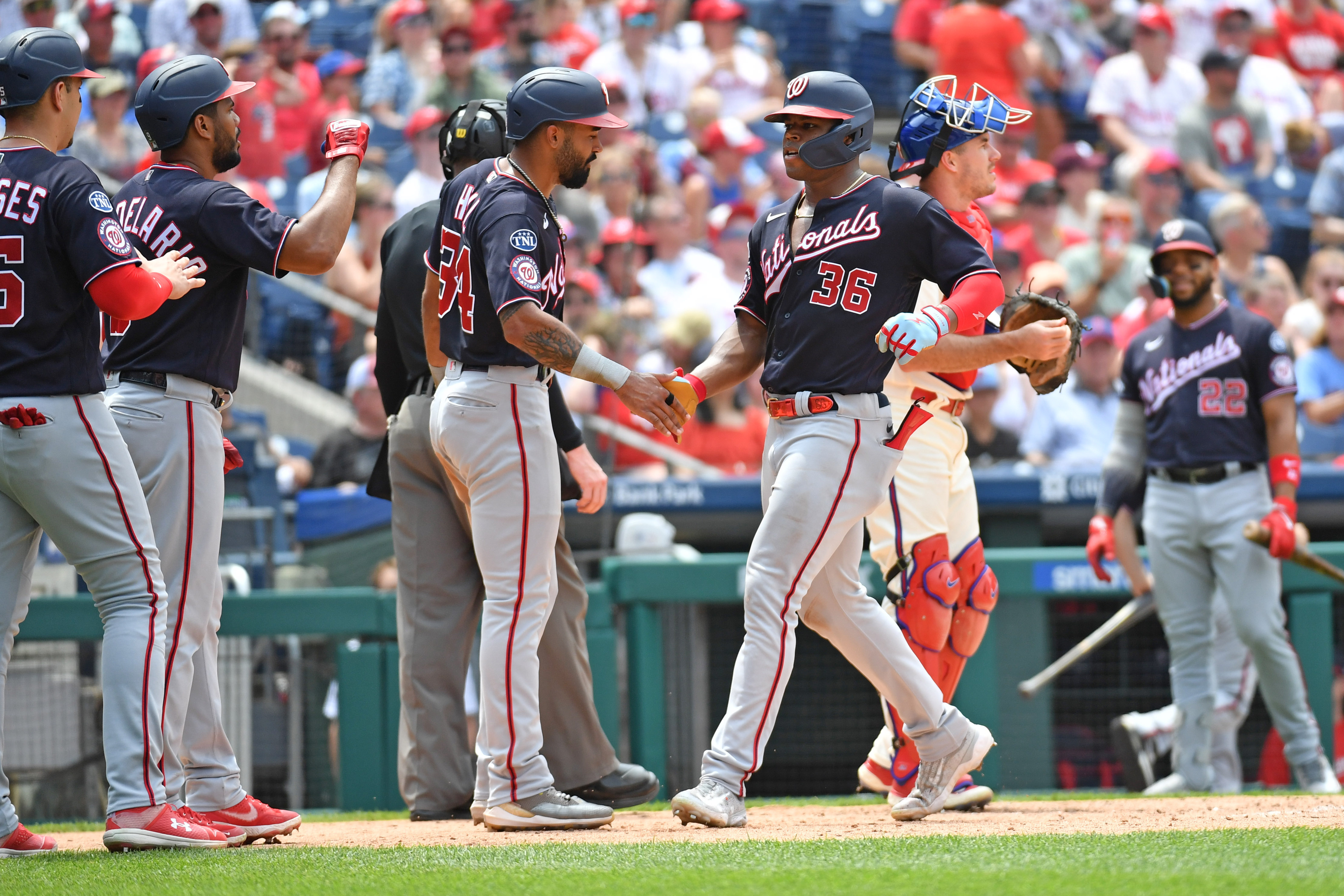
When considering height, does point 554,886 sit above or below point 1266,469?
below

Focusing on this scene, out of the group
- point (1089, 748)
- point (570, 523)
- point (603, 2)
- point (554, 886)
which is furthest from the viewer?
point (603, 2)

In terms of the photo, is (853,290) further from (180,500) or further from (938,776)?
(180,500)

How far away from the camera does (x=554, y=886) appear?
3203mm

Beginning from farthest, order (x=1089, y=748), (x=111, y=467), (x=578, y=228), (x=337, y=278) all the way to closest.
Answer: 1. (x=578, y=228)
2. (x=337, y=278)
3. (x=1089, y=748)
4. (x=111, y=467)

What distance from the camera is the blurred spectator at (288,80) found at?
37.8 feet

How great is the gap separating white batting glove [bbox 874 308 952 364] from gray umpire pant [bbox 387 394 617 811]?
1.45 metres

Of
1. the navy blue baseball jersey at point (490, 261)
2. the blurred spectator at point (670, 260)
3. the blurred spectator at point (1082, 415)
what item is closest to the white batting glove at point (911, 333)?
the navy blue baseball jersey at point (490, 261)

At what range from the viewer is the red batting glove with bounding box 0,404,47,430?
3830mm

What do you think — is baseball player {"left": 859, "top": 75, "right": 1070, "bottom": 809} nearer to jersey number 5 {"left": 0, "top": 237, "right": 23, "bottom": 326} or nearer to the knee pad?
the knee pad

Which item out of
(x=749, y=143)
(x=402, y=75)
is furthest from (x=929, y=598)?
(x=402, y=75)

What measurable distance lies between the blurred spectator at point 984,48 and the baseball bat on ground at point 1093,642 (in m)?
6.48

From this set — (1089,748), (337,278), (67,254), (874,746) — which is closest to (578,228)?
(337,278)

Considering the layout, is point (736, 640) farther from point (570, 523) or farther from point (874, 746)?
point (874, 746)

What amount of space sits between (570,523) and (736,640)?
990mm
